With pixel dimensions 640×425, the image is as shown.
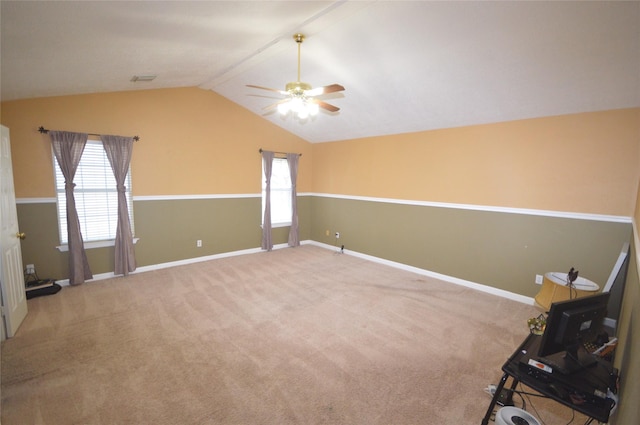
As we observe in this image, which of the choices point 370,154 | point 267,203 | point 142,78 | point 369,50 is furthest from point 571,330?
point 267,203

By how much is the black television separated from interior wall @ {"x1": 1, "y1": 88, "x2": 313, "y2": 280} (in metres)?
5.23

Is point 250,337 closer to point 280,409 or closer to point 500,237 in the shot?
point 280,409

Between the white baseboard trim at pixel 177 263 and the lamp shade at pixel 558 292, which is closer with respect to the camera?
the lamp shade at pixel 558 292

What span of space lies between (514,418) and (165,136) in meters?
5.52

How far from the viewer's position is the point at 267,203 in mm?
6168

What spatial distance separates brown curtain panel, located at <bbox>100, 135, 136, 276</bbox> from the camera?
439cm

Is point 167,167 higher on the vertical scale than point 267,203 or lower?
higher

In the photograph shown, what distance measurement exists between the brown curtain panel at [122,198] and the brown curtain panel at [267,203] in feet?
7.85

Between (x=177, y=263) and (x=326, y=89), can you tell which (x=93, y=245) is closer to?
(x=177, y=263)

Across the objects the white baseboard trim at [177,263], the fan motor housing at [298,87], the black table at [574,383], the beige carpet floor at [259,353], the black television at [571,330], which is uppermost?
the fan motor housing at [298,87]

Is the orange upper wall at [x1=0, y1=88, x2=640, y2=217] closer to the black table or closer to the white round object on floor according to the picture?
the black table

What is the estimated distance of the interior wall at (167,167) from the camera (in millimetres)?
3906

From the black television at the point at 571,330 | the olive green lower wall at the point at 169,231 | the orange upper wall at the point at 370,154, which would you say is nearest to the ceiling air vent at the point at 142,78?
the orange upper wall at the point at 370,154

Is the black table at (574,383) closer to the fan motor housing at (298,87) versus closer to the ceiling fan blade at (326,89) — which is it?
the ceiling fan blade at (326,89)
